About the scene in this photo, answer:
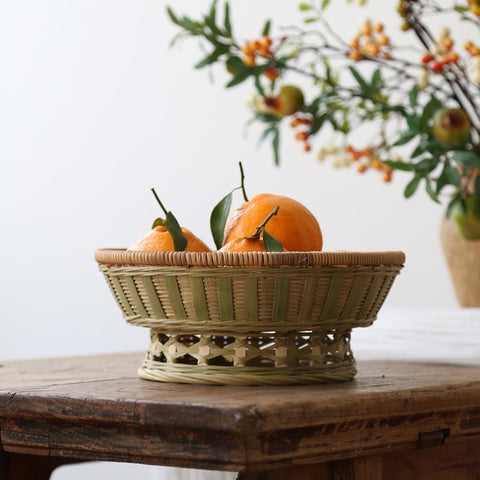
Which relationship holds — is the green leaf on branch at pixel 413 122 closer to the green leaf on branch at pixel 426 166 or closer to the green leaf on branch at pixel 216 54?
the green leaf on branch at pixel 426 166

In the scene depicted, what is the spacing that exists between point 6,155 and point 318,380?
5.35ft

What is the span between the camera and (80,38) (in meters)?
2.26

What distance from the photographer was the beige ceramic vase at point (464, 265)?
52.3 inches

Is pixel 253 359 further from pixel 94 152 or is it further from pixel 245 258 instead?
pixel 94 152

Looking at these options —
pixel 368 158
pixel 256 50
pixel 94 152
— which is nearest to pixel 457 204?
pixel 368 158

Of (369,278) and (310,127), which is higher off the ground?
(310,127)

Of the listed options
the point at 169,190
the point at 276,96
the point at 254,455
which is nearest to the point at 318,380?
the point at 254,455

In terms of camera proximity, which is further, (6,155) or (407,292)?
(407,292)

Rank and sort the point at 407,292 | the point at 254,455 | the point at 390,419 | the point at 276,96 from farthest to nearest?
the point at 407,292 < the point at 276,96 < the point at 390,419 < the point at 254,455

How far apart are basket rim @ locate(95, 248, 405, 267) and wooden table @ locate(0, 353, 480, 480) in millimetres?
98

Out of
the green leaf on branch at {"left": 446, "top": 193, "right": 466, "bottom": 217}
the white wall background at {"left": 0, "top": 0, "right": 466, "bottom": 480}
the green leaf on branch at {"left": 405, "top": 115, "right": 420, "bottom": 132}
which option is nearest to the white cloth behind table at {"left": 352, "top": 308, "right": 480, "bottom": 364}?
the green leaf on branch at {"left": 446, "top": 193, "right": 466, "bottom": 217}

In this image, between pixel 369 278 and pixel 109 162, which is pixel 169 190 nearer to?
pixel 109 162

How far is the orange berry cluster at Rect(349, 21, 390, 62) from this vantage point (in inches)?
45.7

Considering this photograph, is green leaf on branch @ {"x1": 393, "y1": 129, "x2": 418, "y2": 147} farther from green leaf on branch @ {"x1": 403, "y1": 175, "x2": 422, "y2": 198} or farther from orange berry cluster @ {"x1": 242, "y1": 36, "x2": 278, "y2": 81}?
orange berry cluster @ {"x1": 242, "y1": 36, "x2": 278, "y2": 81}
